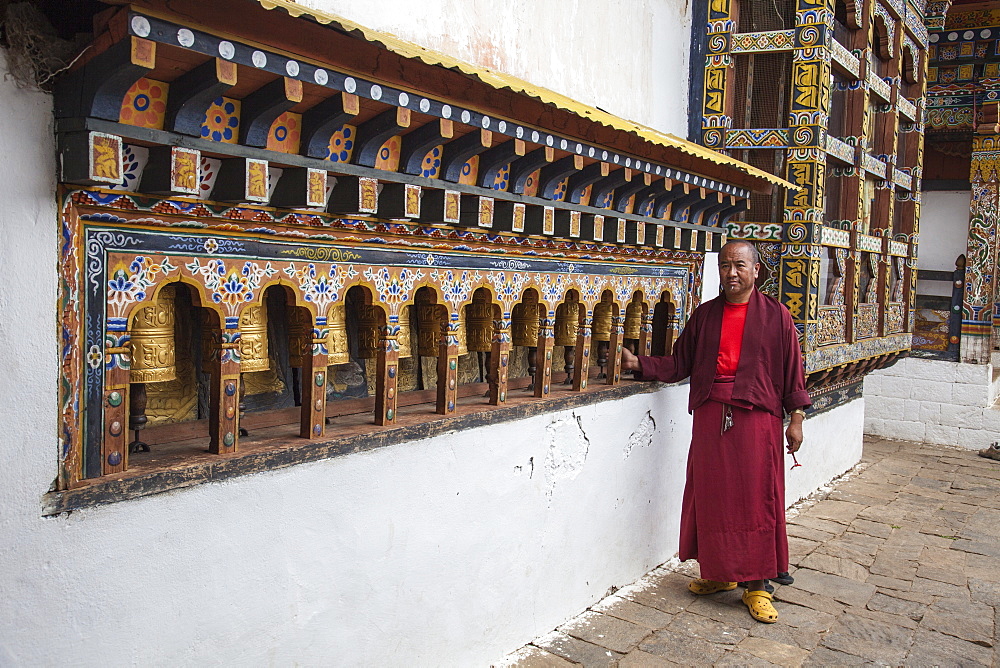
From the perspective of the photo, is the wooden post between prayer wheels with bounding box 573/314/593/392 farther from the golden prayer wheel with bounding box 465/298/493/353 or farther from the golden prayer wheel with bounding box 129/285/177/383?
the golden prayer wheel with bounding box 129/285/177/383

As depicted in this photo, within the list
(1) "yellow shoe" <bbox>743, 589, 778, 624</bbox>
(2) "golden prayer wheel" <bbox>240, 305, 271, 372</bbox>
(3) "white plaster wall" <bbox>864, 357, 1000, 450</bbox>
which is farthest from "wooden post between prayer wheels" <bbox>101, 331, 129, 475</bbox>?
(3) "white plaster wall" <bbox>864, 357, 1000, 450</bbox>

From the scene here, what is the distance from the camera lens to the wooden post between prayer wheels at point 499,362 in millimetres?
3305

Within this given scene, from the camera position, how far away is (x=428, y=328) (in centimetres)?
321

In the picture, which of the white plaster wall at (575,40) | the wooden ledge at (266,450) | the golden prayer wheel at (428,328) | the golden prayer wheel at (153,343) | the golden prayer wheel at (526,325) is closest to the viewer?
the wooden ledge at (266,450)

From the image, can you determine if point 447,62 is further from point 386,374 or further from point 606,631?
point 606,631

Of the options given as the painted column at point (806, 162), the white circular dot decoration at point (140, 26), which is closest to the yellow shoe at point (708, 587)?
the painted column at point (806, 162)

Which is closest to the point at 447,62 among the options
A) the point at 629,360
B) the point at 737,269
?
the point at 737,269

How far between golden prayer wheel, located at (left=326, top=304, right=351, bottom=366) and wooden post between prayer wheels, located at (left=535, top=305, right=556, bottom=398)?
3.75 ft

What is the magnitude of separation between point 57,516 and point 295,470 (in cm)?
69

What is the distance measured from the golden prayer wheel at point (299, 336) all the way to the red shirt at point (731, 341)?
226 centimetres

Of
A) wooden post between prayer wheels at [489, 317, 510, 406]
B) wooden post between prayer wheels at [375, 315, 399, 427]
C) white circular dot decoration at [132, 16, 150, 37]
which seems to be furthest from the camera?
wooden post between prayer wheels at [489, 317, 510, 406]

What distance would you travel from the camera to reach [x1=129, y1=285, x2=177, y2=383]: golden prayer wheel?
2.09 m

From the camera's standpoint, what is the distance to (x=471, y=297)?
3102 millimetres

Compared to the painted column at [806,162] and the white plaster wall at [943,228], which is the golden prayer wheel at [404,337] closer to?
the painted column at [806,162]
